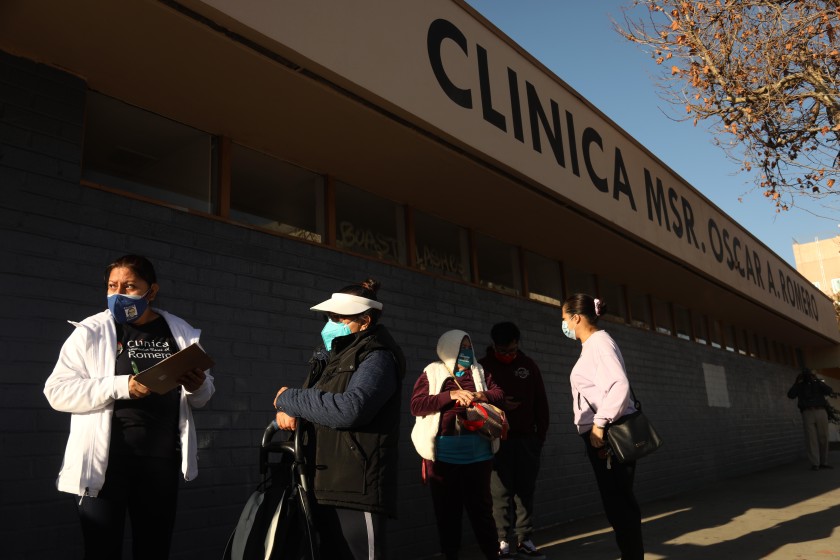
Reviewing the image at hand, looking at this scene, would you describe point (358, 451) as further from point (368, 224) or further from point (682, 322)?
point (682, 322)

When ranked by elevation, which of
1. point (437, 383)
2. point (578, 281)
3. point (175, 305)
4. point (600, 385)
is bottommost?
point (600, 385)

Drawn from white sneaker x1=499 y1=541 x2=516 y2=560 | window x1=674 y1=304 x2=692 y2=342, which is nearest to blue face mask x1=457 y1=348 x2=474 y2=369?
white sneaker x1=499 y1=541 x2=516 y2=560

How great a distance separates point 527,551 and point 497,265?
3647 mm

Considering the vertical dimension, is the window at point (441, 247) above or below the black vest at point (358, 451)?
above

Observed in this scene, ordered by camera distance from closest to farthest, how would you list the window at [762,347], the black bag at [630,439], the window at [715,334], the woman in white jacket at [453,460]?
the black bag at [630,439] < the woman in white jacket at [453,460] < the window at [715,334] < the window at [762,347]

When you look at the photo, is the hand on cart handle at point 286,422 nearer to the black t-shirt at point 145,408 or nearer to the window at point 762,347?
the black t-shirt at point 145,408

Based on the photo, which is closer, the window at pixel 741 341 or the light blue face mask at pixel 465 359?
the light blue face mask at pixel 465 359

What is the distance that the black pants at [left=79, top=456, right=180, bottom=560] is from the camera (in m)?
2.75

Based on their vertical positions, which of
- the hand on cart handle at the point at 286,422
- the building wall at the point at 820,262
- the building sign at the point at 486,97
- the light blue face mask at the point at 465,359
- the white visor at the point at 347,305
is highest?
the building wall at the point at 820,262

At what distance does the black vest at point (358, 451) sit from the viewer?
9.59ft

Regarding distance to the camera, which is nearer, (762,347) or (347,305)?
(347,305)

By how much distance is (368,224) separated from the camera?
6613 mm

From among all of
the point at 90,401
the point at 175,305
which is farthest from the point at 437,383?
the point at 90,401

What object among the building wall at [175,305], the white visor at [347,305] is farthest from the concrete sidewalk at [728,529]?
the white visor at [347,305]
